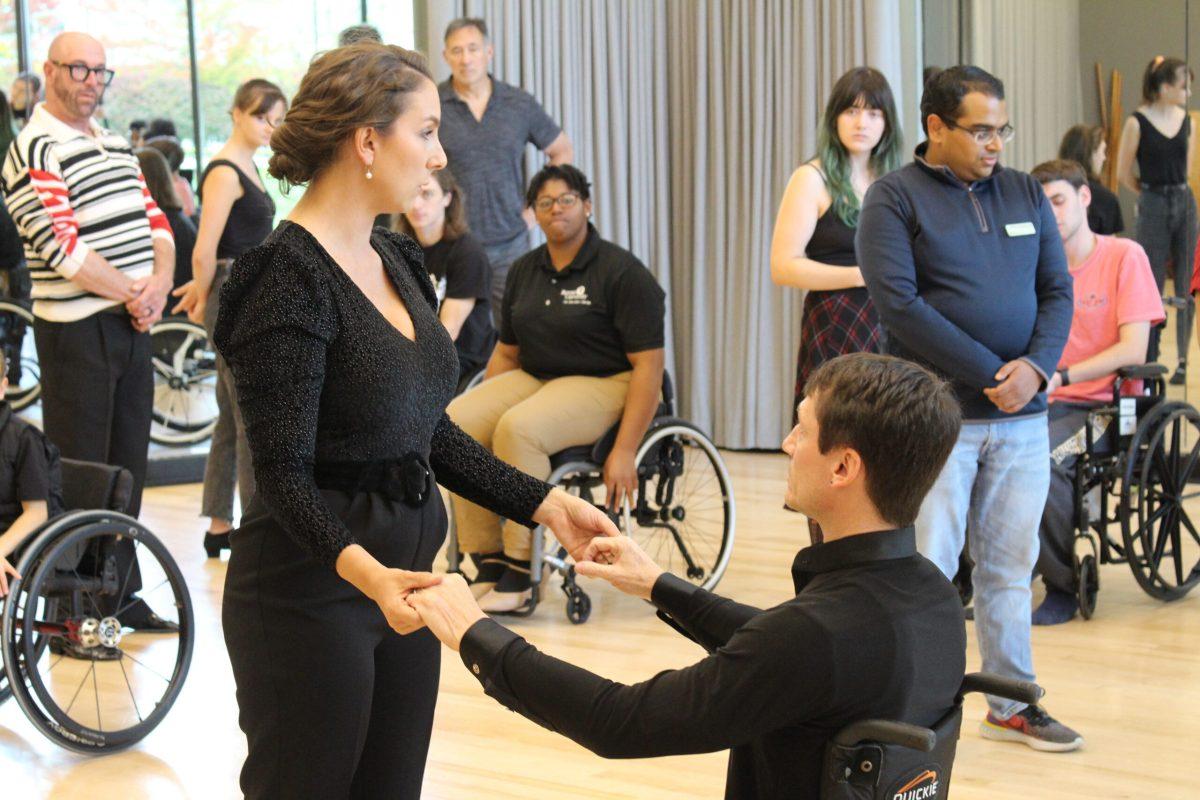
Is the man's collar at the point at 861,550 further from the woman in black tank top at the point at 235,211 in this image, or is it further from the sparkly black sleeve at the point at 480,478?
the woman in black tank top at the point at 235,211

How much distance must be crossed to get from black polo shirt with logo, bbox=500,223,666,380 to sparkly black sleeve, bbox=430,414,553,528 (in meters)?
2.37

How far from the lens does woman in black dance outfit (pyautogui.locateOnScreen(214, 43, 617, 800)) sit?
59.9 inches

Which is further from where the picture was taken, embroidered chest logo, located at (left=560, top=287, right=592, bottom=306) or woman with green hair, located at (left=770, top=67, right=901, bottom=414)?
embroidered chest logo, located at (left=560, top=287, right=592, bottom=306)

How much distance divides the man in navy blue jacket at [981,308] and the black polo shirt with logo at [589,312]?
122cm

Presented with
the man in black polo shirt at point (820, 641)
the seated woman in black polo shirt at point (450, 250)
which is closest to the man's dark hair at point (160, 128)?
the seated woman in black polo shirt at point (450, 250)

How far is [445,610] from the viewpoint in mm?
1503

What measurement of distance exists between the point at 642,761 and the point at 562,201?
5.71 ft

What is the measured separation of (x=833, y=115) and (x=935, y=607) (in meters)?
2.64

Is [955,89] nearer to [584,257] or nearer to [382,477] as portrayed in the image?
Result: [584,257]

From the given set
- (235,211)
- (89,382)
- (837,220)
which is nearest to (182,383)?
(235,211)

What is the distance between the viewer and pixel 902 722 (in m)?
1.42

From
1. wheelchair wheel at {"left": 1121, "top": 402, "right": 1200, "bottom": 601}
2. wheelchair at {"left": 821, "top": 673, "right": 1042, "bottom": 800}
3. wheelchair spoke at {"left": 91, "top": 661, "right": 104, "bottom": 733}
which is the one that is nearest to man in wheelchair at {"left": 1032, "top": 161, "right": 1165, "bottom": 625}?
wheelchair wheel at {"left": 1121, "top": 402, "right": 1200, "bottom": 601}

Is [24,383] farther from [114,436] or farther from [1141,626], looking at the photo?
[1141,626]

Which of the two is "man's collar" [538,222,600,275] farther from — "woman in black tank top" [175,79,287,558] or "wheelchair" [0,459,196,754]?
"wheelchair" [0,459,196,754]
